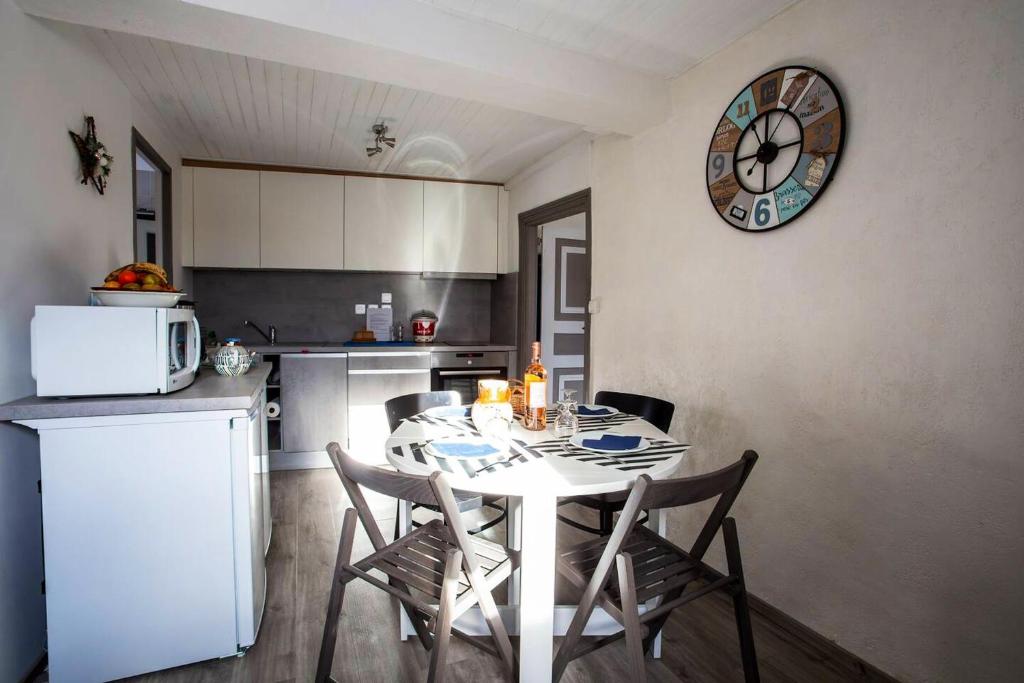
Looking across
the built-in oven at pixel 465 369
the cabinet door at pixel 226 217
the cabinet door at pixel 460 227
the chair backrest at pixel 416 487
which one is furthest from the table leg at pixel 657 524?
the cabinet door at pixel 226 217

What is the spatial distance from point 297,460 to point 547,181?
9.43ft

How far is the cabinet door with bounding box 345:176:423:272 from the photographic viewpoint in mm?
4484

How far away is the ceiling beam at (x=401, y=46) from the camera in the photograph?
5.90 feet

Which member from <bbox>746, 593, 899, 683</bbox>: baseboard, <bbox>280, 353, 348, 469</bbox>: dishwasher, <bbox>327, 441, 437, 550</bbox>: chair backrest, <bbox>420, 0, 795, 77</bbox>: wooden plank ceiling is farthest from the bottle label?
<bbox>280, 353, 348, 469</bbox>: dishwasher

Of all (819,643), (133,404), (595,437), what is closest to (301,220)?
(133,404)

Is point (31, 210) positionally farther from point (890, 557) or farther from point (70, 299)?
point (890, 557)

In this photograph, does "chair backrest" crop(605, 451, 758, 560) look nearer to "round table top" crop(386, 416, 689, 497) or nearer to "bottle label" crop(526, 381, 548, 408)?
"round table top" crop(386, 416, 689, 497)

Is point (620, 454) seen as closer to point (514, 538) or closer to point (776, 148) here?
point (514, 538)

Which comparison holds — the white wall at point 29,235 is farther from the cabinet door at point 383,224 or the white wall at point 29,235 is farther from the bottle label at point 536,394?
the cabinet door at point 383,224

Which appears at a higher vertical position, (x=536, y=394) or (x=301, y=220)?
(x=301, y=220)

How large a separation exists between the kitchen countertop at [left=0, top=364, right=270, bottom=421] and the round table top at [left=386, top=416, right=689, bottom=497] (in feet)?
1.84

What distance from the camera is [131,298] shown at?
1809mm

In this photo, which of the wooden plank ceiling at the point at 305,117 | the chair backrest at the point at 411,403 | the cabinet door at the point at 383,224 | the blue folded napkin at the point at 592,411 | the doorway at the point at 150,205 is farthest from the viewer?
the cabinet door at the point at 383,224

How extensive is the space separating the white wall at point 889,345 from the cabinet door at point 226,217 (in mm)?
3421
